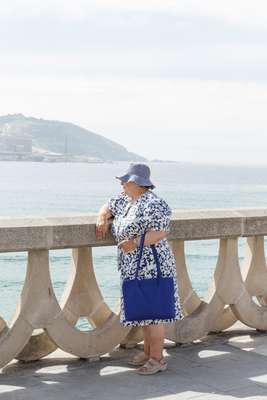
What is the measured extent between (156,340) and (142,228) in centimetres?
83

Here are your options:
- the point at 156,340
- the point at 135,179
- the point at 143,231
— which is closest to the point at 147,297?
the point at 156,340

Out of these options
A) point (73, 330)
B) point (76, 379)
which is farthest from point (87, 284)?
point (76, 379)

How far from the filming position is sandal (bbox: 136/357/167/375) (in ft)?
19.1

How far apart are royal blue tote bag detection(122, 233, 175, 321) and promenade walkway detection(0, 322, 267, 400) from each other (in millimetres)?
425

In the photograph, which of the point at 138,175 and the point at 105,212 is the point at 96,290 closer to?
the point at 105,212

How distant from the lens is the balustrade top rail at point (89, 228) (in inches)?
222

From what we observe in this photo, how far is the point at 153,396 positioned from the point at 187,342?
1337 mm

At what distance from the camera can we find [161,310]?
582 centimetres

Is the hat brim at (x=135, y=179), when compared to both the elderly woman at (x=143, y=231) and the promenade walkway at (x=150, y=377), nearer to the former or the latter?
the elderly woman at (x=143, y=231)

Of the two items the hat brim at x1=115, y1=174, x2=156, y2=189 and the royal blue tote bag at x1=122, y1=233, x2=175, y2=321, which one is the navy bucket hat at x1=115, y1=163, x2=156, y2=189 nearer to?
the hat brim at x1=115, y1=174, x2=156, y2=189

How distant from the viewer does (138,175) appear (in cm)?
582

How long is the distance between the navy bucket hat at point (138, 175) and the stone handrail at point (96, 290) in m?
0.45

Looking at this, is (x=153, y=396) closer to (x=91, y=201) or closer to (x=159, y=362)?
(x=159, y=362)

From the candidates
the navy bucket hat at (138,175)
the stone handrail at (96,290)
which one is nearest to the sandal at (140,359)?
the stone handrail at (96,290)
